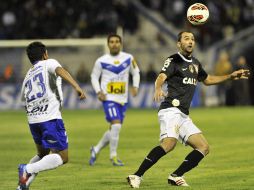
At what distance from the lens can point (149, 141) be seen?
19375 mm

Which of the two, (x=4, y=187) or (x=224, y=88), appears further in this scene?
(x=224, y=88)

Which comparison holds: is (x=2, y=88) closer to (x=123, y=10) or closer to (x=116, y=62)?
(x=123, y=10)

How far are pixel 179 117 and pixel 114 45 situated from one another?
14.7 feet

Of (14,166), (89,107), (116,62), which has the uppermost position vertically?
(116,62)

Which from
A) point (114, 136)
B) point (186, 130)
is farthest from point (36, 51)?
point (114, 136)

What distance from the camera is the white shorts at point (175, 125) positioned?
11.0 meters

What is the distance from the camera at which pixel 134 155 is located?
1612 centimetres

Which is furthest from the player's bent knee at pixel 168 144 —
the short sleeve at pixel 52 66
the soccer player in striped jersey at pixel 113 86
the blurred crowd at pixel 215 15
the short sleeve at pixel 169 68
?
the blurred crowd at pixel 215 15

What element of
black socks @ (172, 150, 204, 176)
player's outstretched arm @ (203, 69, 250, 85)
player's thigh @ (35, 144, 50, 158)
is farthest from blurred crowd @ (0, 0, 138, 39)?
player's thigh @ (35, 144, 50, 158)

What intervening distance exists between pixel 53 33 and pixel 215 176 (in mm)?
24356

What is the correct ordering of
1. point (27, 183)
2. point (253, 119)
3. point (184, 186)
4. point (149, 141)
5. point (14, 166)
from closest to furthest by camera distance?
1. point (27, 183)
2. point (184, 186)
3. point (14, 166)
4. point (149, 141)
5. point (253, 119)

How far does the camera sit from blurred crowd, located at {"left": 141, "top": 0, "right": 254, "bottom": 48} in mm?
36375

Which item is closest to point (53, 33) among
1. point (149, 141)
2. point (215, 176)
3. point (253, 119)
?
point (253, 119)

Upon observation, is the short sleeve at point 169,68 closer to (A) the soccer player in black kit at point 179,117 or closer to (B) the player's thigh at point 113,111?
(A) the soccer player in black kit at point 179,117
